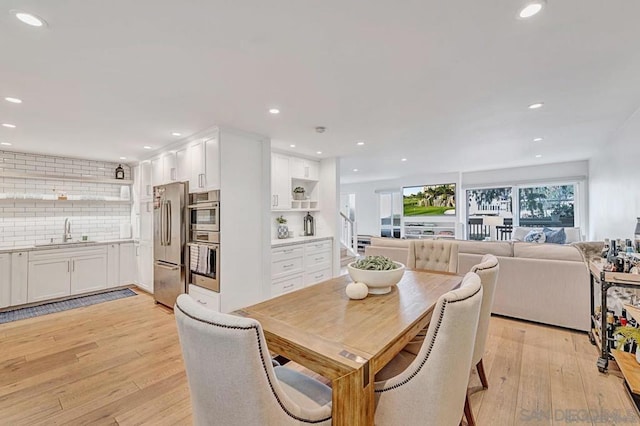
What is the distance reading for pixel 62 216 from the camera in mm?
4887

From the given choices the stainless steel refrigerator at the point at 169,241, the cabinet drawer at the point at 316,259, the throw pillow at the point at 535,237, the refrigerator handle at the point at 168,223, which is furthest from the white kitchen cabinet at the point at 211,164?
the throw pillow at the point at 535,237

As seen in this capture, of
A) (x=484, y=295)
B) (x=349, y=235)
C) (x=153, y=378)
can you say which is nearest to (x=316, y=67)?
(x=484, y=295)

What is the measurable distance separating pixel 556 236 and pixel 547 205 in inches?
44.4

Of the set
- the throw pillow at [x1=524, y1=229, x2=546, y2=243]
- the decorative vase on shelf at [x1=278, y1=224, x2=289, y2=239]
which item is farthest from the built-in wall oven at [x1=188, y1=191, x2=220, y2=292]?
the throw pillow at [x1=524, y1=229, x2=546, y2=243]

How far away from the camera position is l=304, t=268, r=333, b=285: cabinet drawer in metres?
4.73

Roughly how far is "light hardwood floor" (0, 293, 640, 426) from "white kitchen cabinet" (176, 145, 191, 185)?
1.91 m

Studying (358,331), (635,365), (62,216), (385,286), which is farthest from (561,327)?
(62,216)

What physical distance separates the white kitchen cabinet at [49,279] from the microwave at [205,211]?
2.25 metres

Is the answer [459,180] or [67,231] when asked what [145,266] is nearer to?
[67,231]

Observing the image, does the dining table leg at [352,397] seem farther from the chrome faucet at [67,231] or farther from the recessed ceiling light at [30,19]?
the chrome faucet at [67,231]

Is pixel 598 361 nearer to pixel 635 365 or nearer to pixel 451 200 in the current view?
pixel 635 365

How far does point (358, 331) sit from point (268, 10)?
1.64 metres

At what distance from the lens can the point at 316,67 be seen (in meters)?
2.05

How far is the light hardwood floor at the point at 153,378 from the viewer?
1902 millimetres
